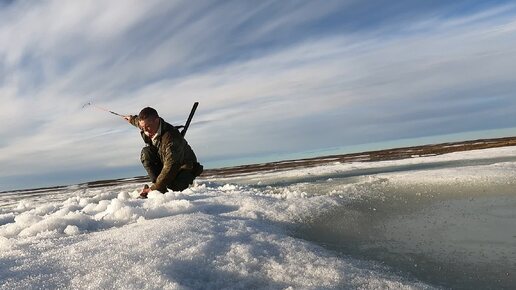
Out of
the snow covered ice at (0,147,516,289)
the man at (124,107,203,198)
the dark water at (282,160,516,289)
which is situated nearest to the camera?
the snow covered ice at (0,147,516,289)

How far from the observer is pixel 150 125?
756 cm

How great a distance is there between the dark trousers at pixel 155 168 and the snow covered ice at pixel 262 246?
2.12m

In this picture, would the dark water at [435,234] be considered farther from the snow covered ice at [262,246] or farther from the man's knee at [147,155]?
the man's knee at [147,155]

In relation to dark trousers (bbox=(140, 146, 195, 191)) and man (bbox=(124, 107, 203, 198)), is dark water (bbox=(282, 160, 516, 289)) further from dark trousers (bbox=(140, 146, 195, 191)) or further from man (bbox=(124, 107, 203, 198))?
dark trousers (bbox=(140, 146, 195, 191))

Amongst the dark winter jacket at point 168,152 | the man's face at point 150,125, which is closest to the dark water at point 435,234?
the dark winter jacket at point 168,152

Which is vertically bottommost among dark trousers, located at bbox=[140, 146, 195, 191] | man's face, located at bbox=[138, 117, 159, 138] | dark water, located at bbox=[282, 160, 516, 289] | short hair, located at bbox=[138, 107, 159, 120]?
dark water, located at bbox=[282, 160, 516, 289]

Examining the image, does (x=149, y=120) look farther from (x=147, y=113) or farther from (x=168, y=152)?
(x=168, y=152)

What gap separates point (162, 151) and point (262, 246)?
15.4ft

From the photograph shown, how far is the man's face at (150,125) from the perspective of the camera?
7.50 metres

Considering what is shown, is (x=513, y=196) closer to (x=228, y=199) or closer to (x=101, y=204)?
(x=228, y=199)

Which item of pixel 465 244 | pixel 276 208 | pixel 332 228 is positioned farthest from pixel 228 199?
pixel 465 244

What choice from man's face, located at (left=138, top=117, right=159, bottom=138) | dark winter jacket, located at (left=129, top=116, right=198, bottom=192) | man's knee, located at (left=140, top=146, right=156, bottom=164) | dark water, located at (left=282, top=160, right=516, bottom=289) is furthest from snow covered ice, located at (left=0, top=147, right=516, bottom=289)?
man's knee, located at (left=140, top=146, right=156, bottom=164)

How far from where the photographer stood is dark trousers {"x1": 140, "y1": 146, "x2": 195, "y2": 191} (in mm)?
8392

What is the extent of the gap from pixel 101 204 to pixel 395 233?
412 centimetres
